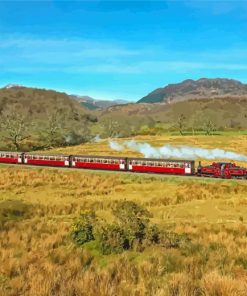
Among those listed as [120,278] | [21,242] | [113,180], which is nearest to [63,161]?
[113,180]

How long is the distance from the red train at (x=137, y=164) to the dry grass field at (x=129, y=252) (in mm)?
4139

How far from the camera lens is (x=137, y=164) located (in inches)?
1905

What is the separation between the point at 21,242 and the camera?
1658 cm

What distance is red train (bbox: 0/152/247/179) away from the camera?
1638 inches

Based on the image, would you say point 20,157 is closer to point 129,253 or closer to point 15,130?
point 15,130

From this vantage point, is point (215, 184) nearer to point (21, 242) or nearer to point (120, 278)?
point (21, 242)

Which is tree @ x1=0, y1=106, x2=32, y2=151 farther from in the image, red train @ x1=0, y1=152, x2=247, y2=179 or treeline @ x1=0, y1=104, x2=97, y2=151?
red train @ x1=0, y1=152, x2=247, y2=179

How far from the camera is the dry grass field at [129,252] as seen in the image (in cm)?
1069

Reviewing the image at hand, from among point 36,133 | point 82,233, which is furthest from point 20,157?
point 36,133

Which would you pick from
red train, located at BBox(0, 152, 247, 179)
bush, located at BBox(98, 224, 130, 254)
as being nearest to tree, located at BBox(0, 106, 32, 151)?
red train, located at BBox(0, 152, 247, 179)

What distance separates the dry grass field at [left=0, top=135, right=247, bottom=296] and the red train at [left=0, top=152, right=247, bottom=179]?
4.14 metres

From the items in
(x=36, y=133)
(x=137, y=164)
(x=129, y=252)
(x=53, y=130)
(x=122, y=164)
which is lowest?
(x=122, y=164)

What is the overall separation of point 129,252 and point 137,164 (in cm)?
3340

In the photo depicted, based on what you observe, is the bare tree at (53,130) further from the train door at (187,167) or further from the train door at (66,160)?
the train door at (187,167)
